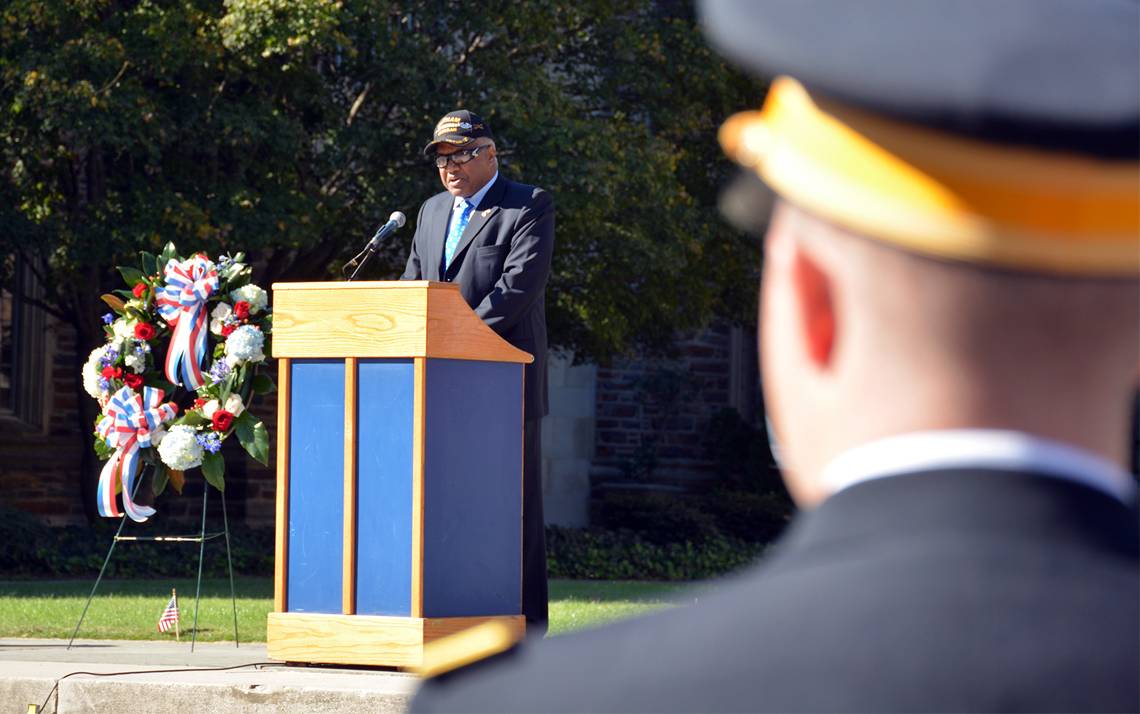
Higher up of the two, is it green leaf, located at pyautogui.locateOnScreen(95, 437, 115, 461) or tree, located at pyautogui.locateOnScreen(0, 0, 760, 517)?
tree, located at pyautogui.locateOnScreen(0, 0, 760, 517)

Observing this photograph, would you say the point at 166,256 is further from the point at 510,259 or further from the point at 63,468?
the point at 63,468

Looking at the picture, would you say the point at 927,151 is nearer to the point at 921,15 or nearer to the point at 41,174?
the point at 921,15

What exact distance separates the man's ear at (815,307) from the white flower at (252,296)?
7.23m

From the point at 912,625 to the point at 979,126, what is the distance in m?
0.29

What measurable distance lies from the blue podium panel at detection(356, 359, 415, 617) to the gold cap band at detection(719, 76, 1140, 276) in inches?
217

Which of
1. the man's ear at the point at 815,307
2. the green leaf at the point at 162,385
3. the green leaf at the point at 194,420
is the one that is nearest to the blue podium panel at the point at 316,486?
the green leaf at the point at 194,420

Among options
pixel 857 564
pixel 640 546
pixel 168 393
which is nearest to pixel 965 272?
pixel 857 564

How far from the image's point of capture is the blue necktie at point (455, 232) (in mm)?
7277

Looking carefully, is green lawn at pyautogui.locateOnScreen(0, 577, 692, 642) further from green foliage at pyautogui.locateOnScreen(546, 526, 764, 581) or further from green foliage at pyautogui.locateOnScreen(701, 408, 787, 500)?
green foliage at pyautogui.locateOnScreen(701, 408, 787, 500)

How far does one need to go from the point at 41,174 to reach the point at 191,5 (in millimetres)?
2821

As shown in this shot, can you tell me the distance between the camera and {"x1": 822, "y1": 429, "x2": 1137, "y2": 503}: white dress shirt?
104cm

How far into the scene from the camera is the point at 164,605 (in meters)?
10.4

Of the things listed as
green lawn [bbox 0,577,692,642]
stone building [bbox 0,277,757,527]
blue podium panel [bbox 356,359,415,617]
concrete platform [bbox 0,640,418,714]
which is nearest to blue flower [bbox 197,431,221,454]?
green lawn [bbox 0,577,692,642]

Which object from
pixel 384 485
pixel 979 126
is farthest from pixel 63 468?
pixel 979 126
